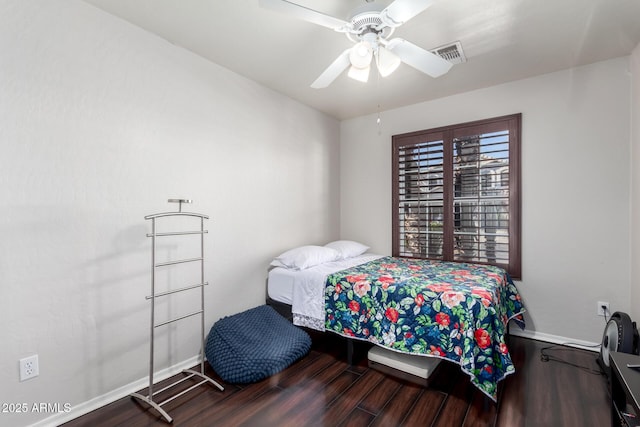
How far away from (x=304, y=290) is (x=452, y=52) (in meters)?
2.40

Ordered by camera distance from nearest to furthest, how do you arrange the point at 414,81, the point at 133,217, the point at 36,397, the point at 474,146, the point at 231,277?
the point at 36,397 < the point at 133,217 < the point at 231,277 < the point at 414,81 < the point at 474,146

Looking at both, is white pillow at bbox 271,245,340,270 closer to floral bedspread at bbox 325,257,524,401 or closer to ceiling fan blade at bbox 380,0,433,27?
floral bedspread at bbox 325,257,524,401

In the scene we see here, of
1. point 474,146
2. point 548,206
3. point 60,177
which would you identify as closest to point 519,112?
point 474,146

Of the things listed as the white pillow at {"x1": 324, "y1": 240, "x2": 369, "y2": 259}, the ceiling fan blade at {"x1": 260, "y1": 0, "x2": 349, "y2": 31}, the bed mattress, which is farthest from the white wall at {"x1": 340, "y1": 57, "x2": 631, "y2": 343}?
the ceiling fan blade at {"x1": 260, "y1": 0, "x2": 349, "y2": 31}

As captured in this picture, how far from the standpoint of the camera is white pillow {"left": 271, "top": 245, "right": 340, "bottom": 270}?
3025 mm

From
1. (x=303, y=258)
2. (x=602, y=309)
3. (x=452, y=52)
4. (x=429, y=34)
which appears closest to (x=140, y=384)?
(x=303, y=258)

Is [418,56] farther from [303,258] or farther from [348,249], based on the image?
[348,249]

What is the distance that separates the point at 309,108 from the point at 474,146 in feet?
6.50

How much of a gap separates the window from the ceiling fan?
4.83 ft

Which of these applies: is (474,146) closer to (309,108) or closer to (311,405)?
(309,108)

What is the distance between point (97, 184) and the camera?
203 cm

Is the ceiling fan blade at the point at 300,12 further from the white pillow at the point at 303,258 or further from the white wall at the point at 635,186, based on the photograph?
the white wall at the point at 635,186

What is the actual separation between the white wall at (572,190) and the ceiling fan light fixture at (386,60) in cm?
170

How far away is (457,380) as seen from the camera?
2.30 meters
